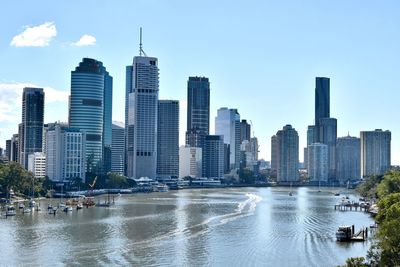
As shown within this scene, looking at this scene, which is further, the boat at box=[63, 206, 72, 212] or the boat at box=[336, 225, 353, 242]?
the boat at box=[63, 206, 72, 212]

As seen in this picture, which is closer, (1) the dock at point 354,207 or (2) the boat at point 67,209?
(2) the boat at point 67,209

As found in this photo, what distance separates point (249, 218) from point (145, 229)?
23963 millimetres

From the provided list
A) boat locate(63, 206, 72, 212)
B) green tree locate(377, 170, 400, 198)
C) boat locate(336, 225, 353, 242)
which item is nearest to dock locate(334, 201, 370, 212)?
green tree locate(377, 170, 400, 198)

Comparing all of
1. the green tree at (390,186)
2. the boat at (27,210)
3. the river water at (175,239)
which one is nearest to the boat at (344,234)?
the river water at (175,239)

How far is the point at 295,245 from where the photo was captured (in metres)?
68.2

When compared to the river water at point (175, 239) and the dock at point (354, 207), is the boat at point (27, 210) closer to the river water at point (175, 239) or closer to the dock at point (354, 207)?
the river water at point (175, 239)

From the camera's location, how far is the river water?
2292 inches

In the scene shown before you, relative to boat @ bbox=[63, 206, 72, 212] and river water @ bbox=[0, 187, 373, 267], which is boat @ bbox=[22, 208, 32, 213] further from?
boat @ bbox=[63, 206, 72, 212]

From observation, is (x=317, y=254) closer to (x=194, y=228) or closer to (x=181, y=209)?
(x=194, y=228)

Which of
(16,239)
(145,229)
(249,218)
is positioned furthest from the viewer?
(249,218)

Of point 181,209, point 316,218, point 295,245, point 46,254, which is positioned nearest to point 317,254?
point 295,245

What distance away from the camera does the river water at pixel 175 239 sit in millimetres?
58219

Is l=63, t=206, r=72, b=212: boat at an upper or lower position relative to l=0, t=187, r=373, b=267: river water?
upper

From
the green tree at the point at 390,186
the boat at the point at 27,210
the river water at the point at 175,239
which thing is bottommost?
the river water at the point at 175,239
